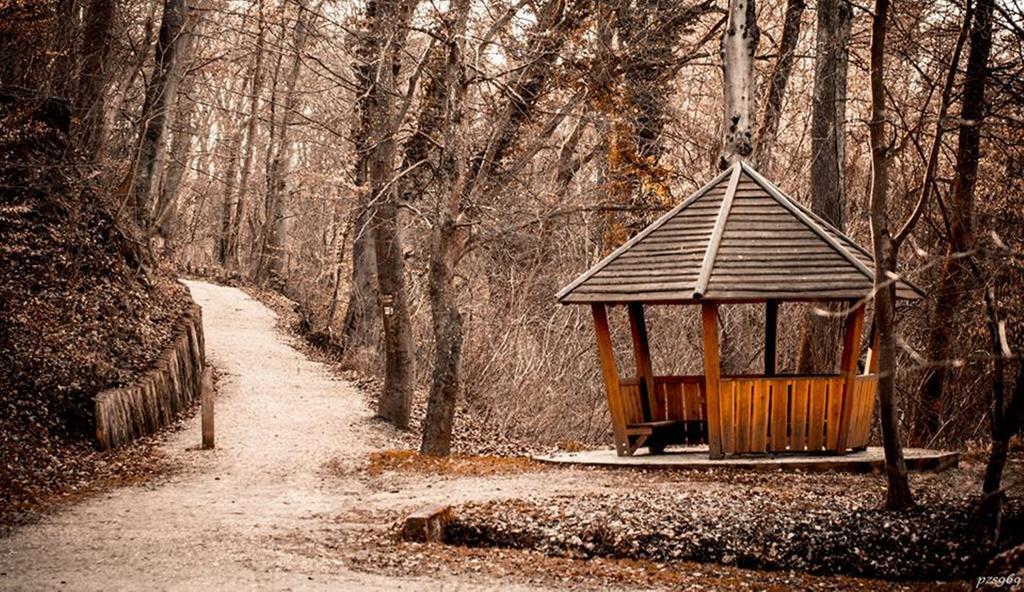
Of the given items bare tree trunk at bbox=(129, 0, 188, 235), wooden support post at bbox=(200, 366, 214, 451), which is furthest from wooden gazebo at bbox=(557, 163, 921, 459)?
bare tree trunk at bbox=(129, 0, 188, 235)

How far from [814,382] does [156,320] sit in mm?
11902

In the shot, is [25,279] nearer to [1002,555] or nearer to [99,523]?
[99,523]

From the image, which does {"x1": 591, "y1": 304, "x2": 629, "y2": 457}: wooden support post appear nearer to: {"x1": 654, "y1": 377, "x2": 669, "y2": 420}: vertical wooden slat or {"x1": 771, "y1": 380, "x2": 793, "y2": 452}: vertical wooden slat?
{"x1": 654, "y1": 377, "x2": 669, "y2": 420}: vertical wooden slat

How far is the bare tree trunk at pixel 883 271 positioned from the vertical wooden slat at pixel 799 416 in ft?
13.0

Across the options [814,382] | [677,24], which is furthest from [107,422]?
[677,24]

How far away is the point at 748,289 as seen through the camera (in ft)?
42.9

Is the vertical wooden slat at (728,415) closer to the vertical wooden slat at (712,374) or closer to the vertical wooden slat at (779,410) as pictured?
the vertical wooden slat at (712,374)

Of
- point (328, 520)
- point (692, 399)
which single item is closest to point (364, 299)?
point (692, 399)

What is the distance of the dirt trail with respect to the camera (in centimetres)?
858

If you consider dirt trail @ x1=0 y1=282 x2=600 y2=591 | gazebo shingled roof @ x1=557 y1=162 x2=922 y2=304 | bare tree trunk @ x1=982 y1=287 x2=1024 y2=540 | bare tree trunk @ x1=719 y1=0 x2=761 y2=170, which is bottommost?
Answer: dirt trail @ x1=0 y1=282 x2=600 y2=591

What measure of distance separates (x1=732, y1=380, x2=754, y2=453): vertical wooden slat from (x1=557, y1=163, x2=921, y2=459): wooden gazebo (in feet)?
0.04

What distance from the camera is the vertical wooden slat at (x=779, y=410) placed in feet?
44.4

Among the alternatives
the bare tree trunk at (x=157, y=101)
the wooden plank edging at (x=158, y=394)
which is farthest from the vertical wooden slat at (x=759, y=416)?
the bare tree trunk at (x=157, y=101)

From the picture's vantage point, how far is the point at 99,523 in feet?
35.5
